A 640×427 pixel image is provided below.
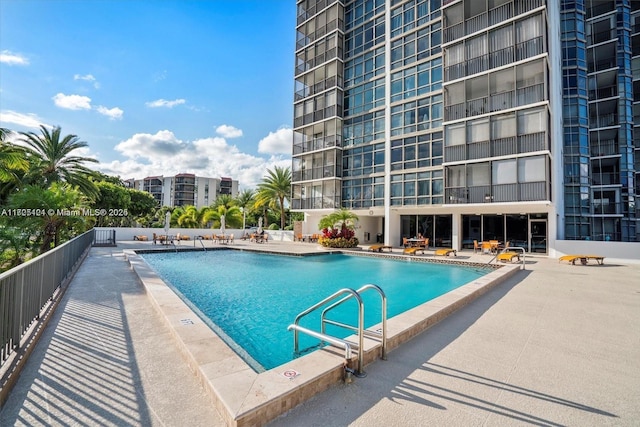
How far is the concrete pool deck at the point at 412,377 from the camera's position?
108 inches

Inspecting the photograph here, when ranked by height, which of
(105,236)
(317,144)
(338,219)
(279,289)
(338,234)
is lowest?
(279,289)

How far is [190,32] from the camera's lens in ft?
45.7

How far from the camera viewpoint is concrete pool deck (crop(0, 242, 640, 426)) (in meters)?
2.74

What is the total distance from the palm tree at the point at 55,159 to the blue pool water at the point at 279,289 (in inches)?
420

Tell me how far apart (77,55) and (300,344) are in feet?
52.2

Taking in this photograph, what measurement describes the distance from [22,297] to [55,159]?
23.4 metres

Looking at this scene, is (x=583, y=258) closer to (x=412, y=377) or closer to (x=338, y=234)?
(x=338, y=234)

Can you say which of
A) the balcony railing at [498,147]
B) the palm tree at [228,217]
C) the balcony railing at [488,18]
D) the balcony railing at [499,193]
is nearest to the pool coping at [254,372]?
the balcony railing at [499,193]

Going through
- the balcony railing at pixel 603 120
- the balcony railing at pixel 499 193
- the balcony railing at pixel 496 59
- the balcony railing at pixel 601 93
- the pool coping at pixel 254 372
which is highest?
the balcony railing at pixel 601 93

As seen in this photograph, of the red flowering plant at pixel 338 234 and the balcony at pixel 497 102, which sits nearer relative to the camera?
the balcony at pixel 497 102

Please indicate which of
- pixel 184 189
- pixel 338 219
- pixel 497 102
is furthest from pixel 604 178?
pixel 184 189

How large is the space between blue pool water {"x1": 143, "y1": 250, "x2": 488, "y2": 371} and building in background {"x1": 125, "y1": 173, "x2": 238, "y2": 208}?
8186 cm

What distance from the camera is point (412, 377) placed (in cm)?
345

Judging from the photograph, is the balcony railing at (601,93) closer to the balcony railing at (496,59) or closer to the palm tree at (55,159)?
the balcony railing at (496,59)
